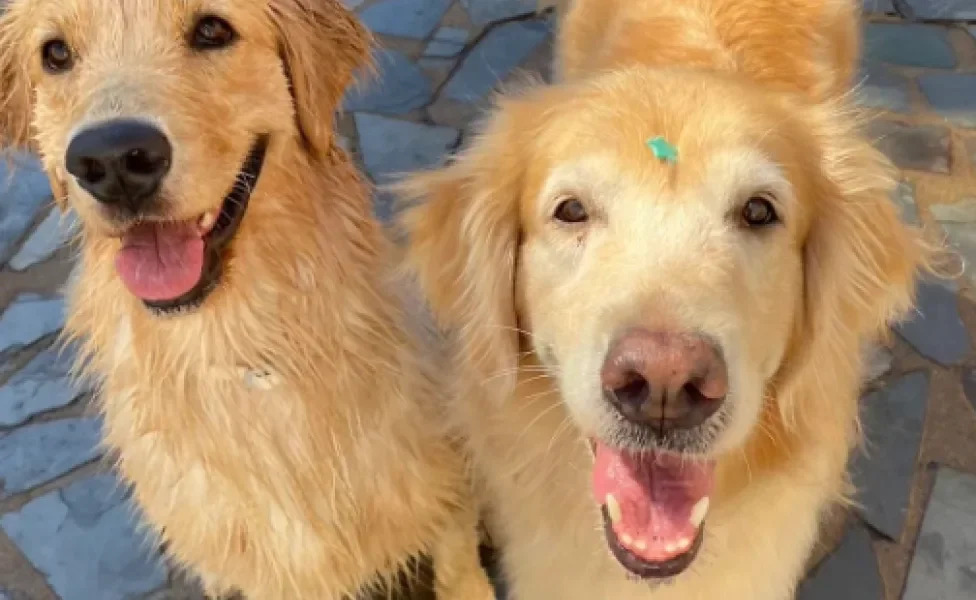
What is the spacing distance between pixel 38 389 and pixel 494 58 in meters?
2.42

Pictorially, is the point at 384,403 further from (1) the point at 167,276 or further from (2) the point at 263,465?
(1) the point at 167,276

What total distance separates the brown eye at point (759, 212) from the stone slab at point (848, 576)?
1.38 m

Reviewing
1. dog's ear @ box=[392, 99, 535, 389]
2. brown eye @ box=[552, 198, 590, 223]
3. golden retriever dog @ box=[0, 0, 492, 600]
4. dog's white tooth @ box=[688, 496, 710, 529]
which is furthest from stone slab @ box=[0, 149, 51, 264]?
dog's white tooth @ box=[688, 496, 710, 529]

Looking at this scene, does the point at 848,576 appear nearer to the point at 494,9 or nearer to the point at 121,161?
the point at 121,161

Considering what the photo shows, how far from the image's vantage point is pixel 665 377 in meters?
1.59

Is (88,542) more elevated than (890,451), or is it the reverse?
(890,451)

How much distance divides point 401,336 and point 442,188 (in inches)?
16.0

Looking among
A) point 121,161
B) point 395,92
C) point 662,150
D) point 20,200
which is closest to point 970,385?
point 662,150

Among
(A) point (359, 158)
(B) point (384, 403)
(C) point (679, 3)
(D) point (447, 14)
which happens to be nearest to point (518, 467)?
(B) point (384, 403)

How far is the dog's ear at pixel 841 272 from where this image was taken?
207cm

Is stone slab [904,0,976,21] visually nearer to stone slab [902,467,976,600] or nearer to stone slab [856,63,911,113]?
stone slab [856,63,911,113]

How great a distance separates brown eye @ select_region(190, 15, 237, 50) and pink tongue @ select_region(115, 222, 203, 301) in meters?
0.40

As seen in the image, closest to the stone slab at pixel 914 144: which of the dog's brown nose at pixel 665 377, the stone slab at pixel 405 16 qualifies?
the stone slab at pixel 405 16

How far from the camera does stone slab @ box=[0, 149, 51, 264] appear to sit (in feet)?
12.9
